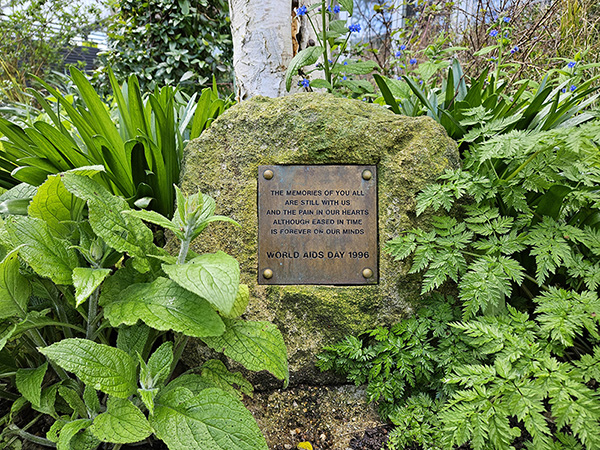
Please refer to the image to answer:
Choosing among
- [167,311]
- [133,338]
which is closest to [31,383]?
[133,338]

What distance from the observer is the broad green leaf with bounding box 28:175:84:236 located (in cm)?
145

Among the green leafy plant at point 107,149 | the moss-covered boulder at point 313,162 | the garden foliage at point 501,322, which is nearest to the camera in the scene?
the garden foliage at point 501,322

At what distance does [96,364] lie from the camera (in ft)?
3.83

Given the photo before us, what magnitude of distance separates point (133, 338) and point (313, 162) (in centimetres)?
108

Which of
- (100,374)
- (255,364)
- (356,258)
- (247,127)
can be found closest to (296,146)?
(247,127)

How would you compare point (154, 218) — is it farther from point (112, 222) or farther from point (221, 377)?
point (221, 377)

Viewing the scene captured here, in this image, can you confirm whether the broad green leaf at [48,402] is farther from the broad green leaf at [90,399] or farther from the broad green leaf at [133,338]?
the broad green leaf at [133,338]

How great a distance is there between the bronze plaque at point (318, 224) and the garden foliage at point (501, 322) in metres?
0.25

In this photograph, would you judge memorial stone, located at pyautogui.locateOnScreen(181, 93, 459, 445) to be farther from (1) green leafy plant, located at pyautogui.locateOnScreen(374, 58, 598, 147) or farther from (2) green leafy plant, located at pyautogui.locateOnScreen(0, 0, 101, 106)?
(2) green leafy plant, located at pyautogui.locateOnScreen(0, 0, 101, 106)

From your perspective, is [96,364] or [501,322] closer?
[96,364]

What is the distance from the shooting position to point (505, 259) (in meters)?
1.55

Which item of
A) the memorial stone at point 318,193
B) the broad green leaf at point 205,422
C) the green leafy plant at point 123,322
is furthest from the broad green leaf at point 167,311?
the memorial stone at point 318,193

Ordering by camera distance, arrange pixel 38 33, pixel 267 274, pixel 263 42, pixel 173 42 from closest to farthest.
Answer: pixel 267 274 < pixel 263 42 < pixel 173 42 < pixel 38 33

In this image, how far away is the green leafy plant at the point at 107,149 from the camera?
6.51 ft
